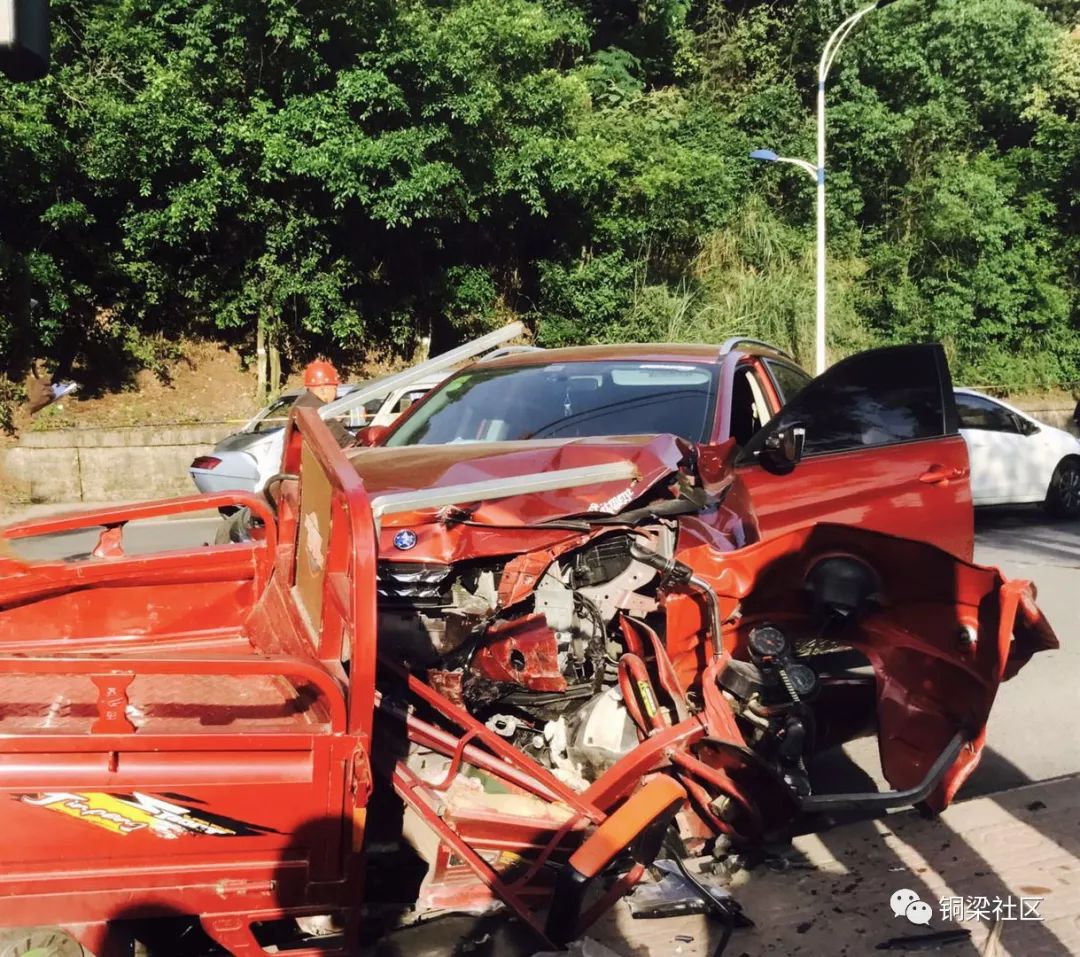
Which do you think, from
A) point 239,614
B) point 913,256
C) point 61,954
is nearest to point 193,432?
point 239,614

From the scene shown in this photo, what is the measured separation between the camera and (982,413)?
39.8 feet

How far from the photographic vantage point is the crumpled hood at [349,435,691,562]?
3.22 meters

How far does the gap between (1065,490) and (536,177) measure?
1063 centimetres

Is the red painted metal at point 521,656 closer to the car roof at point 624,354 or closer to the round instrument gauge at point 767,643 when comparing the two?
the round instrument gauge at point 767,643

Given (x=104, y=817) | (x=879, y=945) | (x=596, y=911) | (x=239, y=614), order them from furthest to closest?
1. (x=239, y=614)
2. (x=879, y=945)
3. (x=596, y=911)
4. (x=104, y=817)

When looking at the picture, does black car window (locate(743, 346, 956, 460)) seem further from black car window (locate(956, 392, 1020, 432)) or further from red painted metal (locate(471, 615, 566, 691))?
black car window (locate(956, 392, 1020, 432))

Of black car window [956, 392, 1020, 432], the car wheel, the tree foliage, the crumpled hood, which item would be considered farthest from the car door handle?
the tree foliage

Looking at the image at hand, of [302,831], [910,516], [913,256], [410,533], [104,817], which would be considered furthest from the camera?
[913,256]

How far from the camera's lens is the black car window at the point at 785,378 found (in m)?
5.95

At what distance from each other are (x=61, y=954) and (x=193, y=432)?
46.6 ft

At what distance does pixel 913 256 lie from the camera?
83.4ft

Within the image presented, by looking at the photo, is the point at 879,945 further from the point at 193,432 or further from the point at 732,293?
the point at 732,293

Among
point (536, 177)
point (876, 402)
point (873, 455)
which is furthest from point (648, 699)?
point (536, 177)

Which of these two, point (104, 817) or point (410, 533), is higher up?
point (410, 533)
